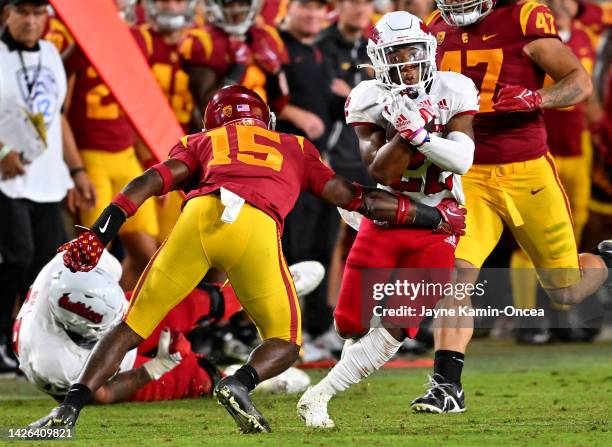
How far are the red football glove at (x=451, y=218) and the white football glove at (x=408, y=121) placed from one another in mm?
415

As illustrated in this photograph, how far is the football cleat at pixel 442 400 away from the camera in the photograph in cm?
577

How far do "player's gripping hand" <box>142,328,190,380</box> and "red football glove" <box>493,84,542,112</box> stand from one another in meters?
1.82

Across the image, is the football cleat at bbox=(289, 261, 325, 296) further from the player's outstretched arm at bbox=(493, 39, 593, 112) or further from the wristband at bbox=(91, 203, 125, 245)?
the wristband at bbox=(91, 203, 125, 245)

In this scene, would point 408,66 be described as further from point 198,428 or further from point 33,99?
point 33,99

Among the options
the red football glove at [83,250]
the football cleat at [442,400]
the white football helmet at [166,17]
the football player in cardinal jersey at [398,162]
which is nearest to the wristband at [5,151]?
the white football helmet at [166,17]

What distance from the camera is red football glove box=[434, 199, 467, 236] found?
216 inches

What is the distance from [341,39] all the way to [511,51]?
3.02m

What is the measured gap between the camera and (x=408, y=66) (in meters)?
5.41

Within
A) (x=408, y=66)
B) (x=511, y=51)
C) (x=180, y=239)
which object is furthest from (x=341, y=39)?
(x=180, y=239)

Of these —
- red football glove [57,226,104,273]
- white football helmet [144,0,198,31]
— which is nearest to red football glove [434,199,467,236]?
red football glove [57,226,104,273]

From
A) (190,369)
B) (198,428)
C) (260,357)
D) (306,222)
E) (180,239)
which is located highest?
(180,239)

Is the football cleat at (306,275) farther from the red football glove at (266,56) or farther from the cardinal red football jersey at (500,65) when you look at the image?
the red football glove at (266,56)

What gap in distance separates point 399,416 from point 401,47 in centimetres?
153

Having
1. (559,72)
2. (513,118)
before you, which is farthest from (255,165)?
(559,72)
